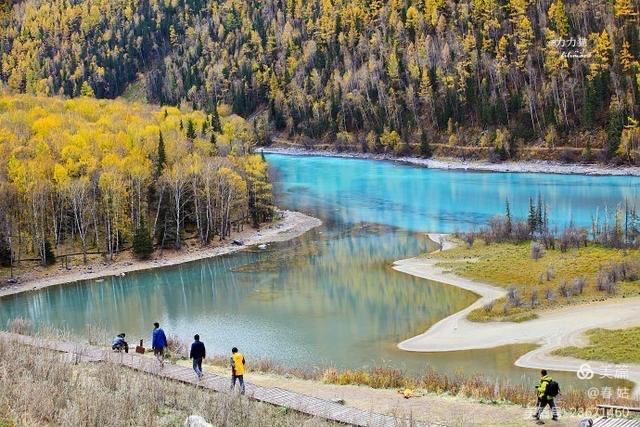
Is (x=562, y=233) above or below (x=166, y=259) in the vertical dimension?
above

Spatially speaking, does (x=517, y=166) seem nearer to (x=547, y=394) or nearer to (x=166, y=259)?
(x=166, y=259)

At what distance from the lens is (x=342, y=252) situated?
204ft

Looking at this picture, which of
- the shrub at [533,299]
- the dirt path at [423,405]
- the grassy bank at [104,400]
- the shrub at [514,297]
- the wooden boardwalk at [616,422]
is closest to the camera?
the grassy bank at [104,400]

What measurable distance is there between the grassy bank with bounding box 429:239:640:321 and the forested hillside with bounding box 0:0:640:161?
195 feet

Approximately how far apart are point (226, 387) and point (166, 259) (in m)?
40.2

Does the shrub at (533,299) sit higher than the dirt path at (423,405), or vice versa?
the dirt path at (423,405)

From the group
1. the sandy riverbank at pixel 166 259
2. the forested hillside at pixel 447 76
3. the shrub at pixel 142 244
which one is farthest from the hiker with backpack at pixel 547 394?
the forested hillside at pixel 447 76

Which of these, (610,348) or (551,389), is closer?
(551,389)

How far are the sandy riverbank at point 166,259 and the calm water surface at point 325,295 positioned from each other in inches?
57.5

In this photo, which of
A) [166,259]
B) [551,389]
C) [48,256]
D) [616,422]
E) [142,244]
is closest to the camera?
[616,422]

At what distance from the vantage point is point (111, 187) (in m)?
62.4

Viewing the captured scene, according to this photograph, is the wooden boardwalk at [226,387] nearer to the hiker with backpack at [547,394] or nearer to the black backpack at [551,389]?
the hiker with backpack at [547,394]

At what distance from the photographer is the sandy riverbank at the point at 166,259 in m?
55.7

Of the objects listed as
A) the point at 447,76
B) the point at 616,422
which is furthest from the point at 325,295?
the point at 447,76
